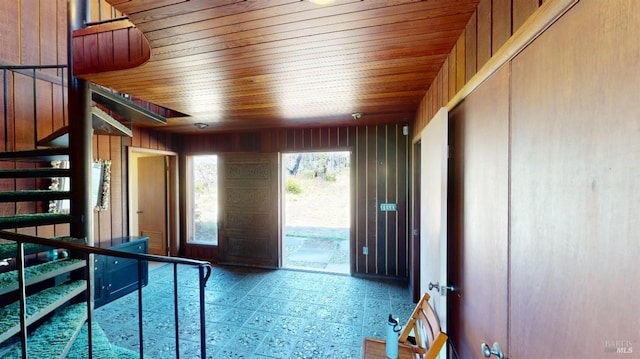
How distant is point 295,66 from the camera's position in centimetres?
193

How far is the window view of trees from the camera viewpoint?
5.09 meters

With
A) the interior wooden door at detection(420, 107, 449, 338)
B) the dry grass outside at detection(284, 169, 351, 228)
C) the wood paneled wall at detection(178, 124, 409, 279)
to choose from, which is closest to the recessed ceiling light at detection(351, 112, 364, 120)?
the wood paneled wall at detection(178, 124, 409, 279)

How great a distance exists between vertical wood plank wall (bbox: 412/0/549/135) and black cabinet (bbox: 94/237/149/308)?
4073 millimetres

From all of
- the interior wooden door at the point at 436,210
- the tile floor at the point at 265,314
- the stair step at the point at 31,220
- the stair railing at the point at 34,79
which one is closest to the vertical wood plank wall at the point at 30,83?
the stair railing at the point at 34,79

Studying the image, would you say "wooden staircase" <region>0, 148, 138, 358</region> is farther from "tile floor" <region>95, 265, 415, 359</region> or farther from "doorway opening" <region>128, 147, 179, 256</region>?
"doorway opening" <region>128, 147, 179, 256</region>

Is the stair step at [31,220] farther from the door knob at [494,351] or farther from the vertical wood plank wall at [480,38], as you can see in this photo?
the vertical wood plank wall at [480,38]

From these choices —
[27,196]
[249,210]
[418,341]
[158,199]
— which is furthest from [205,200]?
[418,341]

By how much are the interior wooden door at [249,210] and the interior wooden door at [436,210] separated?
112 inches

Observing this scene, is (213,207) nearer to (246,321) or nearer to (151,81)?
(246,321)

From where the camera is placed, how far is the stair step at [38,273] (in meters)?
1.48

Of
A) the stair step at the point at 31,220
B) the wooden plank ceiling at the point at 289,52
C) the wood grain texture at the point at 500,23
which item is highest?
the wooden plank ceiling at the point at 289,52

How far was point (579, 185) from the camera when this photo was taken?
628 mm

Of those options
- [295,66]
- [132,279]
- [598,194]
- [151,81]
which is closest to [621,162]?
[598,194]

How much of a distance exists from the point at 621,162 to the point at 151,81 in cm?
273
